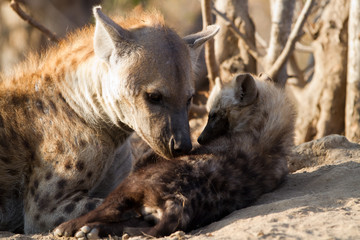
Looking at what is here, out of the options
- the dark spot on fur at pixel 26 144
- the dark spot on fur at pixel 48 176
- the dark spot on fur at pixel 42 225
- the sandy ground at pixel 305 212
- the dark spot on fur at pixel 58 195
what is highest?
the dark spot on fur at pixel 26 144

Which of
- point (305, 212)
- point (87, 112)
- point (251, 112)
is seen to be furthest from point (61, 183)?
point (305, 212)

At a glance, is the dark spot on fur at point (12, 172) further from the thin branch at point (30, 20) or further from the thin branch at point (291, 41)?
the thin branch at point (291, 41)

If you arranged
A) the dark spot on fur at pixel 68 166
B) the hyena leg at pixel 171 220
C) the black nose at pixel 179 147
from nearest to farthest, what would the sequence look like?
the hyena leg at pixel 171 220 < the black nose at pixel 179 147 < the dark spot on fur at pixel 68 166

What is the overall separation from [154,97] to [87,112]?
58cm

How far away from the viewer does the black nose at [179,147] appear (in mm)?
3219

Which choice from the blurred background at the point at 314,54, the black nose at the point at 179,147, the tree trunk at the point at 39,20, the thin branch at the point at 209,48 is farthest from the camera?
the tree trunk at the point at 39,20

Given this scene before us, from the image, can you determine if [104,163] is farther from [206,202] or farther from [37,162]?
[206,202]

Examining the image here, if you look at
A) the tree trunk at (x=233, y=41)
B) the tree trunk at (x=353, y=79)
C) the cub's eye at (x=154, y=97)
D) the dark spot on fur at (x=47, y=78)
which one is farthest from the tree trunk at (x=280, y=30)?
the dark spot on fur at (x=47, y=78)

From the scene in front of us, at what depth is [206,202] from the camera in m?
3.04

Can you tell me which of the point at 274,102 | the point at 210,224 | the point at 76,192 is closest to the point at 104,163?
the point at 76,192

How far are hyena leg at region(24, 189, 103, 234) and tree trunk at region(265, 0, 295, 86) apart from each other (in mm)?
2588

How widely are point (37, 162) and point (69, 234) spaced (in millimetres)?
756

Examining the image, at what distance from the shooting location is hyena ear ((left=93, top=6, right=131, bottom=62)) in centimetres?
330

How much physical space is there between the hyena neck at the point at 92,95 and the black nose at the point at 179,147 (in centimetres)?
46
